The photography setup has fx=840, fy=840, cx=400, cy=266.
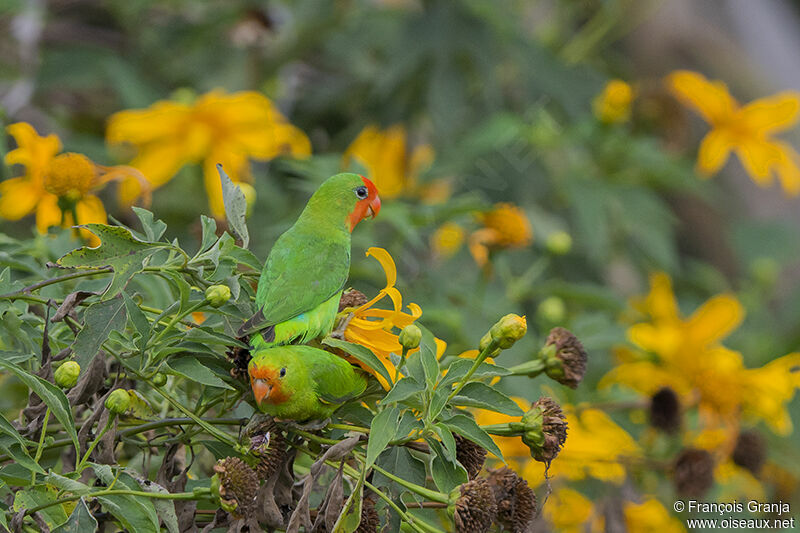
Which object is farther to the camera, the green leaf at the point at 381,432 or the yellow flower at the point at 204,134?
the yellow flower at the point at 204,134

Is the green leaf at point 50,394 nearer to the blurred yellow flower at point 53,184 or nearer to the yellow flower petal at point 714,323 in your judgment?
the blurred yellow flower at point 53,184

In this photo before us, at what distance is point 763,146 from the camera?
57.6 inches

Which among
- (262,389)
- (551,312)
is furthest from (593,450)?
(262,389)

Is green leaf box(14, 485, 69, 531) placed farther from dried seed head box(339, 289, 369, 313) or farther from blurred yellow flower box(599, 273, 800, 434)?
blurred yellow flower box(599, 273, 800, 434)

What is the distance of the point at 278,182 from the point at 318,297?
3.37 ft

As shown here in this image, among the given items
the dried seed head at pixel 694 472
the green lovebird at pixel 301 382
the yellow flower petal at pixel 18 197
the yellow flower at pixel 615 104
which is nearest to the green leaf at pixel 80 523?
the green lovebird at pixel 301 382

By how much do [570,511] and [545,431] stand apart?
0.46m

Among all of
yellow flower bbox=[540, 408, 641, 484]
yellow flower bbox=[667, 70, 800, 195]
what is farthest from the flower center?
yellow flower bbox=[667, 70, 800, 195]

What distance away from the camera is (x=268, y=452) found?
54cm

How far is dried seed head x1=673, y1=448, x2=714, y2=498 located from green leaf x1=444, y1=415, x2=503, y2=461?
1.78ft

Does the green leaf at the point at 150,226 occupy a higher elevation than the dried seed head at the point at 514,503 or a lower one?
higher

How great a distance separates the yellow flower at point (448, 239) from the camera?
4.57 feet

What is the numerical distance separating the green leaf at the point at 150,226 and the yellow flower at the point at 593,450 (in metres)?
0.55

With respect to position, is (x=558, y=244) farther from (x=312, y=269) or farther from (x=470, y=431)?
(x=470, y=431)
